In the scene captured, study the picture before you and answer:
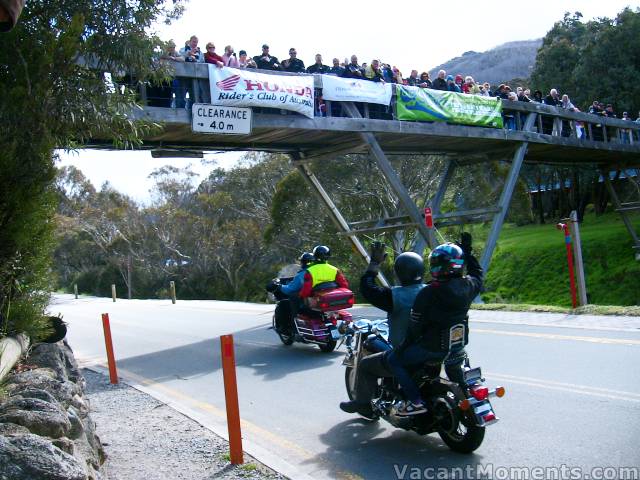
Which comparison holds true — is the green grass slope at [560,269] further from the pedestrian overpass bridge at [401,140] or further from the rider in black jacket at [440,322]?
the rider in black jacket at [440,322]

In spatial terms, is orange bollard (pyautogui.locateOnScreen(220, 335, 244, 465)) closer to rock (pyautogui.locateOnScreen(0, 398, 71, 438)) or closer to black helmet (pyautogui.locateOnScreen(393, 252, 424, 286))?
rock (pyautogui.locateOnScreen(0, 398, 71, 438))

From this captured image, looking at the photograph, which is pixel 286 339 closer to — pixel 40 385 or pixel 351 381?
pixel 351 381

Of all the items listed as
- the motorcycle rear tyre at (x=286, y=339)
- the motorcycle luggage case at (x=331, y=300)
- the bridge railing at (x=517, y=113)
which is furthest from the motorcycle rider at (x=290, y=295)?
the bridge railing at (x=517, y=113)

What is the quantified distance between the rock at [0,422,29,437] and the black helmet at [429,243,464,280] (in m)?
3.23

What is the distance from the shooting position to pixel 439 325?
5539mm

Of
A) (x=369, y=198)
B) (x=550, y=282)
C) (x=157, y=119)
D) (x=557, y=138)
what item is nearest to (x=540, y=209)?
(x=550, y=282)

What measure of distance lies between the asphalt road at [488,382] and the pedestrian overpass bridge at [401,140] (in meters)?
4.56

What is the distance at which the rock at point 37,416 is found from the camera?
4473mm

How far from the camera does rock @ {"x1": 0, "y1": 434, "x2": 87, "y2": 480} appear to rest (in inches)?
147

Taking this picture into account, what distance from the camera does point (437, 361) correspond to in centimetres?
565

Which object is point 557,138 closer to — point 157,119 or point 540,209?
point 157,119

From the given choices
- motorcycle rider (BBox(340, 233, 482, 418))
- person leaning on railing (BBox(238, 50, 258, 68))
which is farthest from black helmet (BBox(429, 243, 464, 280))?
person leaning on railing (BBox(238, 50, 258, 68))

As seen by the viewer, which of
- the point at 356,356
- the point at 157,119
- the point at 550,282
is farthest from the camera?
the point at 550,282

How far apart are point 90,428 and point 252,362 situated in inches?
220
